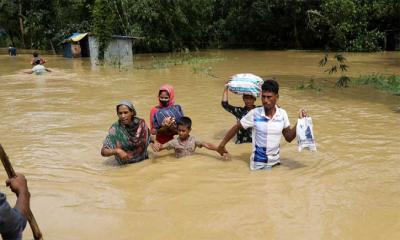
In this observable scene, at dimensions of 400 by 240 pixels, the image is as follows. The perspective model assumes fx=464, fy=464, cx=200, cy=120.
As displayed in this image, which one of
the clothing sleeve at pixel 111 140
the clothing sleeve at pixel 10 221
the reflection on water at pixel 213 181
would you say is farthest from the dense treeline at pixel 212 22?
the clothing sleeve at pixel 10 221

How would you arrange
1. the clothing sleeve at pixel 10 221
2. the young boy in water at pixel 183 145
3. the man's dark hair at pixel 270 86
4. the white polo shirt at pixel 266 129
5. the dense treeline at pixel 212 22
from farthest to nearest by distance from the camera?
the dense treeline at pixel 212 22 → the young boy in water at pixel 183 145 → the white polo shirt at pixel 266 129 → the man's dark hair at pixel 270 86 → the clothing sleeve at pixel 10 221

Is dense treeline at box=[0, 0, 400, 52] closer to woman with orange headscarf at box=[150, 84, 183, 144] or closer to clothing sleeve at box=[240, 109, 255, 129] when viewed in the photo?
woman with orange headscarf at box=[150, 84, 183, 144]

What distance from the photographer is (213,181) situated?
5.07 m

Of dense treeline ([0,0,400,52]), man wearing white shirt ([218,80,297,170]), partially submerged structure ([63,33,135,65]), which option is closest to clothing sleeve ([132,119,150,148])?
man wearing white shirt ([218,80,297,170])

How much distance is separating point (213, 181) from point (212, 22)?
99.1 ft

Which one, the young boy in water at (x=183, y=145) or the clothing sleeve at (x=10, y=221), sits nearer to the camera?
the clothing sleeve at (x=10, y=221)

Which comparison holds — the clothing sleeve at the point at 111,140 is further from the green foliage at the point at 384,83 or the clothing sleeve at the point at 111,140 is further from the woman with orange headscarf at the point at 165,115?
the green foliage at the point at 384,83

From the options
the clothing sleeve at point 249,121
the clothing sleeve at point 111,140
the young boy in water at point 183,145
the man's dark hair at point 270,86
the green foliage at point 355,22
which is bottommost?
the young boy in water at point 183,145

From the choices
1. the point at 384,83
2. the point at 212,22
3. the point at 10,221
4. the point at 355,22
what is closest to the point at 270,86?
the point at 10,221

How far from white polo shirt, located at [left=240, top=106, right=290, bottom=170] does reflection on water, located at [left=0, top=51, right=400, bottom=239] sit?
0.91ft

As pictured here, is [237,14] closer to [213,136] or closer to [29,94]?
[29,94]

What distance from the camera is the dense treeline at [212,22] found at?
77.9 feet

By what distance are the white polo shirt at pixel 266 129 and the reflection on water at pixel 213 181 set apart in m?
0.28

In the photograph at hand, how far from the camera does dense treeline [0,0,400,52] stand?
23.7 meters
